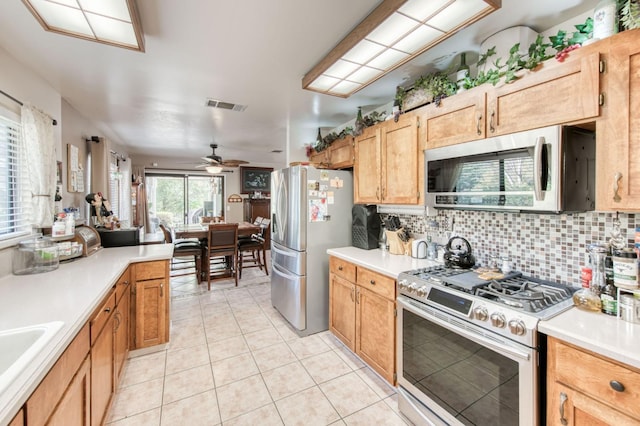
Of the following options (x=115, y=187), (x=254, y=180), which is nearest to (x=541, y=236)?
(x=115, y=187)

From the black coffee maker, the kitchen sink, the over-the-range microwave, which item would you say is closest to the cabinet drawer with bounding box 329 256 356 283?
the black coffee maker

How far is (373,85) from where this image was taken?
8.01 ft

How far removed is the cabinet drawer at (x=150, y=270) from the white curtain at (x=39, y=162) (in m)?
0.75

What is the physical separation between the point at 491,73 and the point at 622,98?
599mm

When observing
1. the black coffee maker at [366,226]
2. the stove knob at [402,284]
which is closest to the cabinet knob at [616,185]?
the stove knob at [402,284]

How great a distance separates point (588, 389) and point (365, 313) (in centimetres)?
136

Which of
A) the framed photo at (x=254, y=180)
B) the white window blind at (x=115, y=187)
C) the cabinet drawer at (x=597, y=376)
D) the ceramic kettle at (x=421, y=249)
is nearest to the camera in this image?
the cabinet drawer at (x=597, y=376)

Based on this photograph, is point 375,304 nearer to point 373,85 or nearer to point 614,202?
point 614,202

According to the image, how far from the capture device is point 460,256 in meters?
1.92

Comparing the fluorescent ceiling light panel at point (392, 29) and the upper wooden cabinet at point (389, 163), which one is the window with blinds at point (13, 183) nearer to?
the fluorescent ceiling light panel at point (392, 29)

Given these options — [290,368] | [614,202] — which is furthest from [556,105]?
[290,368]

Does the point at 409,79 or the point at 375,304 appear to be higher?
the point at 409,79

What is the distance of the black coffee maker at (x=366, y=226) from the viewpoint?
272 centimetres

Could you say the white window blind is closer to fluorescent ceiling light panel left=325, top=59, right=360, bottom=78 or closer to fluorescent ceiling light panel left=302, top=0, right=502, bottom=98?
fluorescent ceiling light panel left=302, top=0, right=502, bottom=98
